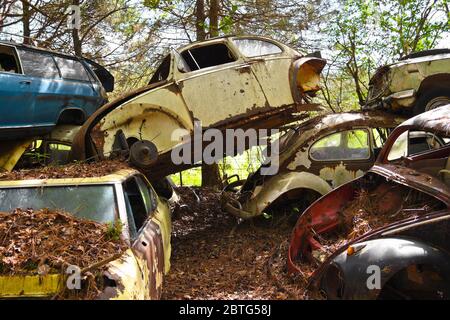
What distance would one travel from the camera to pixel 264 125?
7680mm

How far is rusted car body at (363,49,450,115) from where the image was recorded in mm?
7375

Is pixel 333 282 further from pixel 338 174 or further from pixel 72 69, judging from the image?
pixel 72 69

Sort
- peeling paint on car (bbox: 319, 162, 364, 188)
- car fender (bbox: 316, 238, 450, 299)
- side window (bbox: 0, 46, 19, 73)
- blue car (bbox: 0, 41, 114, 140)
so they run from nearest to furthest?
car fender (bbox: 316, 238, 450, 299)
peeling paint on car (bbox: 319, 162, 364, 188)
blue car (bbox: 0, 41, 114, 140)
side window (bbox: 0, 46, 19, 73)

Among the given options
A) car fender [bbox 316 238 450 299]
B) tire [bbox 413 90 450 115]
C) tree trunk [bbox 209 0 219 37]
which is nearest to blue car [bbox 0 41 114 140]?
tree trunk [bbox 209 0 219 37]

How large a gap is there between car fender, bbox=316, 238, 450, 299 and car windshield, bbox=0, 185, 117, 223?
2095 mm

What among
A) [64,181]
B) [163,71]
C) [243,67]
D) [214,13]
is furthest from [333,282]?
[214,13]

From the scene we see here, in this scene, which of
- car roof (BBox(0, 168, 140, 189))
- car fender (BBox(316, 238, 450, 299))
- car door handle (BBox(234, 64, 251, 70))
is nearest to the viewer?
car fender (BBox(316, 238, 450, 299))

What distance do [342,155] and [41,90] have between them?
5.50m

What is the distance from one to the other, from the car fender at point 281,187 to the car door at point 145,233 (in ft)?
6.83

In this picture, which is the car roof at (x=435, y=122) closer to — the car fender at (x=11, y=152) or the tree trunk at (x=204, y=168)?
the car fender at (x=11, y=152)

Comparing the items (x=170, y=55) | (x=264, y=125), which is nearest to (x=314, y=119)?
(x=264, y=125)

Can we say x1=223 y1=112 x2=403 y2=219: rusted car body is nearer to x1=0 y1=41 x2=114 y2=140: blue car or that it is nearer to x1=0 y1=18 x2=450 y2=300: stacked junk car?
x1=0 y1=18 x2=450 y2=300: stacked junk car

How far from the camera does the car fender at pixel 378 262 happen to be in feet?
11.4
